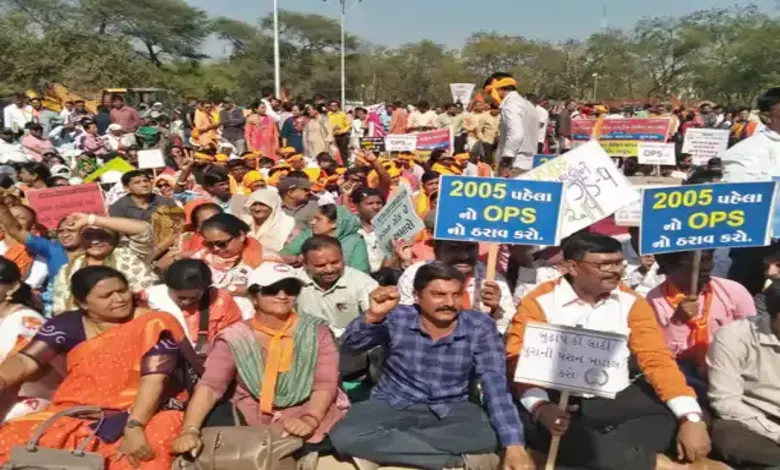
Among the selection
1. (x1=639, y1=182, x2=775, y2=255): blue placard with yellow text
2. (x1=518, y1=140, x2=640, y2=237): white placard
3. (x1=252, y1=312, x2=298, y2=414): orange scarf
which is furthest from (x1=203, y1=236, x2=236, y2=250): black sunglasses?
(x1=639, y1=182, x2=775, y2=255): blue placard with yellow text

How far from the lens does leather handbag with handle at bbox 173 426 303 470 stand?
3.34 m

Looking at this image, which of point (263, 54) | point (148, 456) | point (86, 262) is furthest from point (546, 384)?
point (263, 54)

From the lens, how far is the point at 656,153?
1041cm

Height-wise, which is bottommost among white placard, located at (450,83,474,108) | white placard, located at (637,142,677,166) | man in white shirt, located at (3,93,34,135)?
white placard, located at (637,142,677,166)

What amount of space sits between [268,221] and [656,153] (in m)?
6.22

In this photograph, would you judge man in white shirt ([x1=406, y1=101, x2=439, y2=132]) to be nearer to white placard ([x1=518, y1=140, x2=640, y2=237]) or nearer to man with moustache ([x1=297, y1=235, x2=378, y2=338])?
white placard ([x1=518, y1=140, x2=640, y2=237])

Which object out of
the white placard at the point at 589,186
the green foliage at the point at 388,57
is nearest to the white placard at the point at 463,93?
the white placard at the point at 589,186

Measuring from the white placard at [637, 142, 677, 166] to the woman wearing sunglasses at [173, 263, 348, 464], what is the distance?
7.80m

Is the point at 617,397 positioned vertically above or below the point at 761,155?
below

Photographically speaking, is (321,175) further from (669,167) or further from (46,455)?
(46,455)

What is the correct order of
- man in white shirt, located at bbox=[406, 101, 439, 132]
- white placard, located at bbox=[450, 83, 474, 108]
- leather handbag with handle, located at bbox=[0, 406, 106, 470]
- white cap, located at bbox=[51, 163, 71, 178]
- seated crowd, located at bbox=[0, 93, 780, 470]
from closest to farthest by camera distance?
leather handbag with handle, located at bbox=[0, 406, 106, 470], seated crowd, located at bbox=[0, 93, 780, 470], white cap, located at bbox=[51, 163, 71, 178], man in white shirt, located at bbox=[406, 101, 439, 132], white placard, located at bbox=[450, 83, 474, 108]

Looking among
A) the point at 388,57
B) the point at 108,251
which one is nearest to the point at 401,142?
the point at 108,251

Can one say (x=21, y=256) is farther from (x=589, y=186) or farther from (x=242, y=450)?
(x=589, y=186)

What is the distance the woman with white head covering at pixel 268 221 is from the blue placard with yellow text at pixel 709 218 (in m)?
3.26
